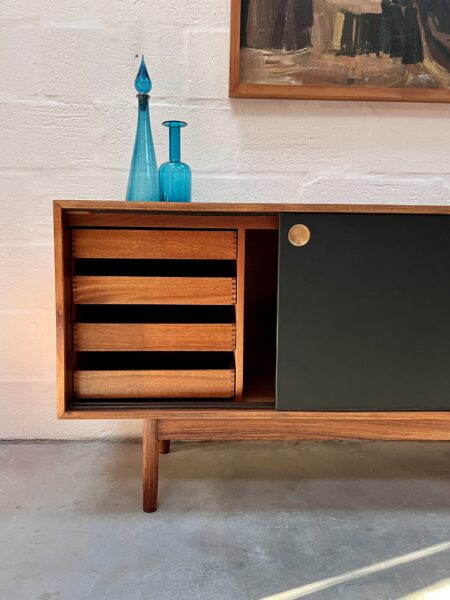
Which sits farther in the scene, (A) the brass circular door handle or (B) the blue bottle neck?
(B) the blue bottle neck

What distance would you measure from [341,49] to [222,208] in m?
0.70

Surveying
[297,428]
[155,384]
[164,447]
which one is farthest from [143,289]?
[164,447]

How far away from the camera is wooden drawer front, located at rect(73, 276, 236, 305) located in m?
1.02

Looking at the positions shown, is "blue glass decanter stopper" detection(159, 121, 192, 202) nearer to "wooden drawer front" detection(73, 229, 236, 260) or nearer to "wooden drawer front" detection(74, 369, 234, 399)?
"wooden drawer front" detection(73, 229, 236, 260)

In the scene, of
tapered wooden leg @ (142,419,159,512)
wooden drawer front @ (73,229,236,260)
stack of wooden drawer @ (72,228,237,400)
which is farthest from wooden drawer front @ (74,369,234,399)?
wooden drawer front @ (73,229,236,260)

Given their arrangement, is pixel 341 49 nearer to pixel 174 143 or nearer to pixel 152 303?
pixel 174 143

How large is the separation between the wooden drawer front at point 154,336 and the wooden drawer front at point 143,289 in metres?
0.05

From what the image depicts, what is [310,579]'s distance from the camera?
34.1 inches

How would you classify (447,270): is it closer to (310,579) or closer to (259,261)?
(259,261)

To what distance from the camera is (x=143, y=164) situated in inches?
44.7

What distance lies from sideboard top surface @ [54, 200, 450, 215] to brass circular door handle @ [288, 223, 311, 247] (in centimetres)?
3

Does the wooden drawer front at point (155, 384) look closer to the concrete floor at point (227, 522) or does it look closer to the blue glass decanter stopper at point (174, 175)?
→ the concrete floor at point (227, 522)

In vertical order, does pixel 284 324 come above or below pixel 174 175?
below

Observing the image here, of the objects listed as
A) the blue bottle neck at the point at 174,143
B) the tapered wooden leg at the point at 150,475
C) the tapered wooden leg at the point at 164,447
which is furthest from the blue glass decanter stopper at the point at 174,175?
the tapered wooden leg at the point at 164,447
